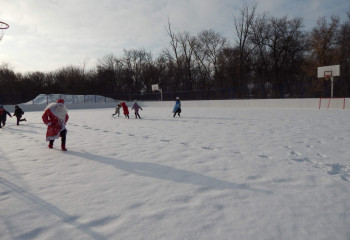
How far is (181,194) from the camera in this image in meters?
3.24

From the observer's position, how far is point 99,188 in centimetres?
352

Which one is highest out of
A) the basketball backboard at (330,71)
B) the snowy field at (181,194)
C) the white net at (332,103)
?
the basketball backboard at (330,71)

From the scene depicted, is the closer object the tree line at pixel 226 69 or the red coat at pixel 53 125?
the red coat at pixel 53 125

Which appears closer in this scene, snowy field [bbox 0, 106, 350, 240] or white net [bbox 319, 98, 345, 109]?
snowy field [bbox 0, 106, 350, 240]

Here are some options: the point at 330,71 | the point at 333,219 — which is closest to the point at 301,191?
the point at 333,219

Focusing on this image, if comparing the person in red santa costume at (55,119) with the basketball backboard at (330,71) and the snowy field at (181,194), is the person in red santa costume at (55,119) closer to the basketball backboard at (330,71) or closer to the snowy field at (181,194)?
the snowy field at (181,194)

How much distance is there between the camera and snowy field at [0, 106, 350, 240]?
2.38 metres

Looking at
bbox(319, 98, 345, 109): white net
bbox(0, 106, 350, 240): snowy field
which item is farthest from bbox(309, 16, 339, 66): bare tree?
bbox(0, 106, 350, 240): snowy field

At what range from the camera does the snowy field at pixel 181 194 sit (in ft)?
7.81

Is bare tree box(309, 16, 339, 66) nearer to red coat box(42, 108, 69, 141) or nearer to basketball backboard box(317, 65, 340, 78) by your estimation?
basketball backboard box(317, 65, 340, 78)

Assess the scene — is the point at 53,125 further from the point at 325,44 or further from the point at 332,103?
the point at 325,44

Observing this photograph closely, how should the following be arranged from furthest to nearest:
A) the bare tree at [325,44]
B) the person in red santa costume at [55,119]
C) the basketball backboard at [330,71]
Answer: the bare tree at [325,44]
the basketball backboard at [330,71]
the person in red santa costume at [55,119]

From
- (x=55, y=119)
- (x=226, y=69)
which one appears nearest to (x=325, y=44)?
(x=226, y=69)

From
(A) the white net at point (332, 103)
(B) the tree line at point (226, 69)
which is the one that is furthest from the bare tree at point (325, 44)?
(A) the white net at point (332, 103)
